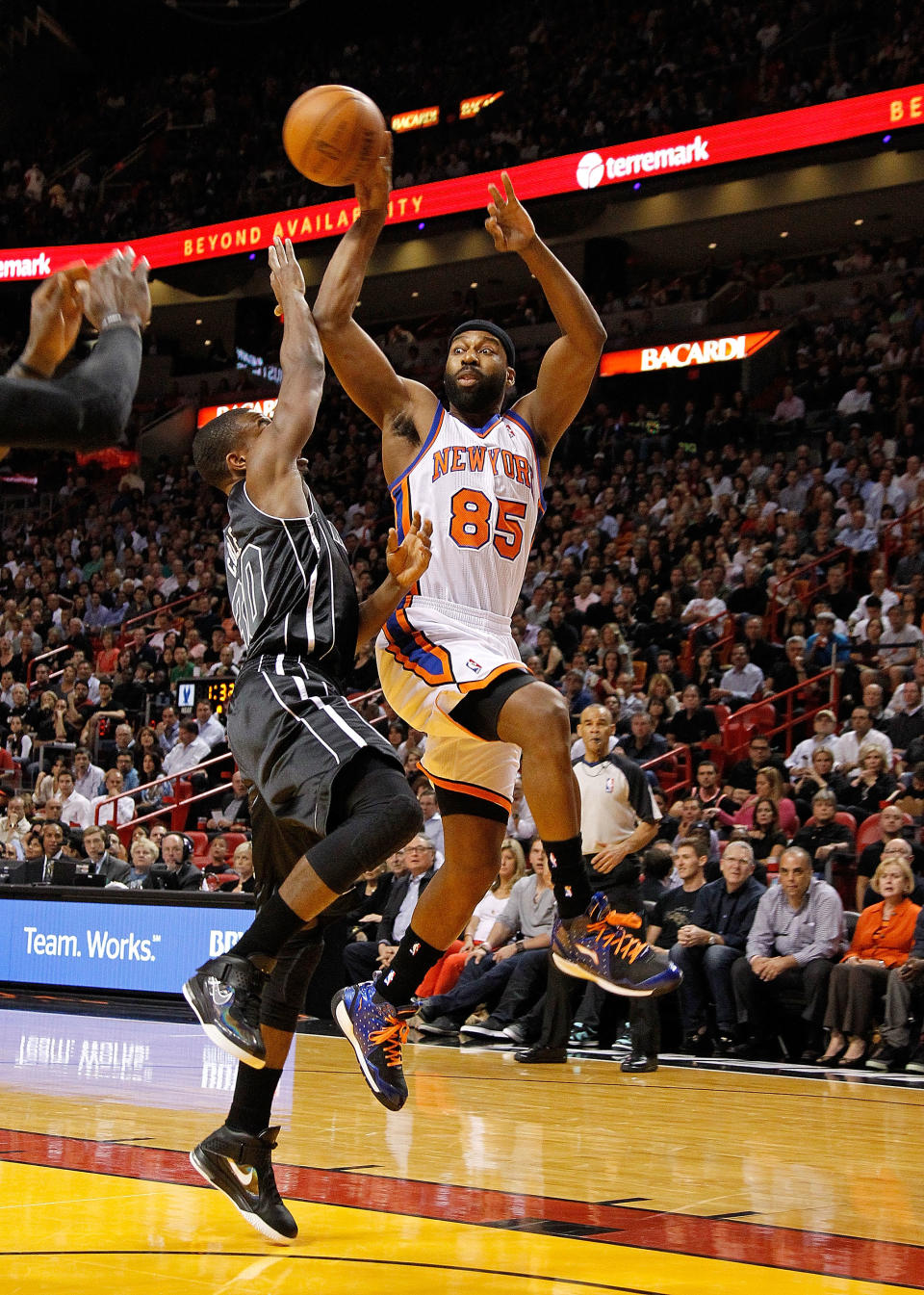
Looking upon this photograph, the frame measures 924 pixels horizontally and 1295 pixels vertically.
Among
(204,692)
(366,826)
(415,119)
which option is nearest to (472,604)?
(366,826)

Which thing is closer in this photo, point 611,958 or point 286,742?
point 286,742

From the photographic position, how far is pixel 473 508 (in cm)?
466

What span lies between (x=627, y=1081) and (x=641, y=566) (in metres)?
9.32

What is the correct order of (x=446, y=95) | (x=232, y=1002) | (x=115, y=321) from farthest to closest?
(x=446, y=95)
(x=232, y=1002)
(x=115, y=321)

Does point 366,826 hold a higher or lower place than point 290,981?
higher

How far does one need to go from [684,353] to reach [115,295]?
2061cm

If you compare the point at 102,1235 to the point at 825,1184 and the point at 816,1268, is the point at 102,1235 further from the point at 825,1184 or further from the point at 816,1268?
the point at 825,1184

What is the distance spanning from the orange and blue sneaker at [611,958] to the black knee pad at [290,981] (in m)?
0.75

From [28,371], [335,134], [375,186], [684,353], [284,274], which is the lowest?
[28,371]

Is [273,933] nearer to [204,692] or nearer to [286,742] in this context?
[286,742]

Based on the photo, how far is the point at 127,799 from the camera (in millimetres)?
15305

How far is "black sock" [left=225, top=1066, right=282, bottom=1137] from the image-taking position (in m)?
4.20

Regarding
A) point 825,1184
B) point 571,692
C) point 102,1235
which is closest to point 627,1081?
point 825,1184

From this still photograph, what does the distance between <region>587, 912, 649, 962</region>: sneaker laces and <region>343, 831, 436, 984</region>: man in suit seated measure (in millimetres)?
5861
